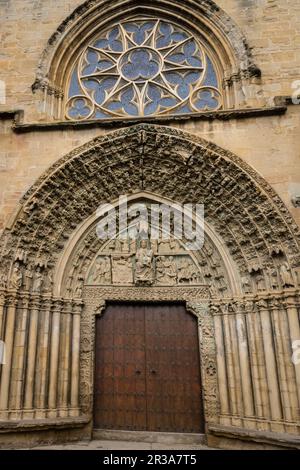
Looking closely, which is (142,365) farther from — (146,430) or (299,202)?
(299,202)

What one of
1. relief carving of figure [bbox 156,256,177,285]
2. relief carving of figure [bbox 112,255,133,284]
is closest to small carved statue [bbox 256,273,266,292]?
relief carving of figure [bbox 156,256,177,285]

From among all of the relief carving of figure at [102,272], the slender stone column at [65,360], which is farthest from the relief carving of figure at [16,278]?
the relief carving of figure at [102,272]

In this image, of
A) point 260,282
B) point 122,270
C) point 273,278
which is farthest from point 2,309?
point 273,278

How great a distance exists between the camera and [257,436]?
17.4ft

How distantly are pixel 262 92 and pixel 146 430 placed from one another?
20.2 feet

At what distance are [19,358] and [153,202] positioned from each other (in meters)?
3.54

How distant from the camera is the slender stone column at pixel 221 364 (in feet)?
19.8

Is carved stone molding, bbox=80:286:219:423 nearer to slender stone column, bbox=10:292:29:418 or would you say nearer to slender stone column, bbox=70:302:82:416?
slender stone column, bbox=70:302:82:416

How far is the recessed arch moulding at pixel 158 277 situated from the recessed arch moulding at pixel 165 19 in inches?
59.8

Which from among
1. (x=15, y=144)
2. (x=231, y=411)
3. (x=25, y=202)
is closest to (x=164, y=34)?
(x=15, y=144)

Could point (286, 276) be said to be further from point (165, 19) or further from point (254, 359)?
point (165, 19)

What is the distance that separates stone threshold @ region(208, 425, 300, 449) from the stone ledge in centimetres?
206

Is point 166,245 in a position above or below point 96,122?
below

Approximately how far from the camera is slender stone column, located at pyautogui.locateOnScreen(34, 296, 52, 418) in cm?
595
